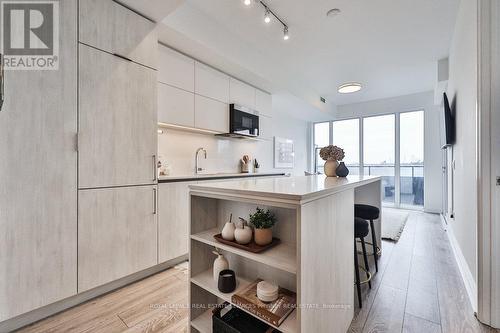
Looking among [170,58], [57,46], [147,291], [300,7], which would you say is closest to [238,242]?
[147,291]

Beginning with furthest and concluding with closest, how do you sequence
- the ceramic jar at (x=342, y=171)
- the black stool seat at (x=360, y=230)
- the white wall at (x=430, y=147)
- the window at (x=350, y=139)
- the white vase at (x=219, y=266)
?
the window at (x=350, y=139), the white wall at (x=430, y=147), the ceramic jar at (x=342, y=171), the black stool seat at (x=360, y=230), the white vase at (x=219, y=266)

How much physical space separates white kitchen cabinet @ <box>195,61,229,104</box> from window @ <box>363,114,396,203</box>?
458 cm

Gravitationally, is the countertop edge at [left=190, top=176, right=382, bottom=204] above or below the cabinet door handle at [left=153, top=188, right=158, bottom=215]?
above

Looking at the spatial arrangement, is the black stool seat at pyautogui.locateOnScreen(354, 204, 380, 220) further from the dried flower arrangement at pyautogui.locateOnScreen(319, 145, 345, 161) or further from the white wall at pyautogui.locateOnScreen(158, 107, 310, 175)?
the white wall at pyautogui.locateOnScreen(158, 107, 310, 175)

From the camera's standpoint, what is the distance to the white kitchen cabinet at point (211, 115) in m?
2.91

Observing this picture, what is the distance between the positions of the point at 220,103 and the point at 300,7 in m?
1.51

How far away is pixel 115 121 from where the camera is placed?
186 centimetres

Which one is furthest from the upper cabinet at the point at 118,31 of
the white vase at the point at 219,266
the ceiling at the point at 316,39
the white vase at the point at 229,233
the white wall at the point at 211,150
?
the white vase at the point at 219,266

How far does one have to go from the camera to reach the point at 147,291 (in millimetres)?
1900

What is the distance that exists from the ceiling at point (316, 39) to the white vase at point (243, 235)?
2064mm

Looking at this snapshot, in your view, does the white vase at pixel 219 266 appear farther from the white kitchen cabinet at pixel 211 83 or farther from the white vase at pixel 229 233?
the white kitchen cabinet at pixel 211 83

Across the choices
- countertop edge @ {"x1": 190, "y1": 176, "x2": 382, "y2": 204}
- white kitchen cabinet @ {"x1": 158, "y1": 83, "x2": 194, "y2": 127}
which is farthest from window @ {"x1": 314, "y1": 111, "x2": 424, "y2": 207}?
countertop edge @ {"x1": 190, "y1": 176, "x2": 382, "y2": 204}

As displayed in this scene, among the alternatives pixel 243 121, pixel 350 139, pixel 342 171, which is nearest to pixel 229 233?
pixel 342 171

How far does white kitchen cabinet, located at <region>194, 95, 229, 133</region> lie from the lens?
2.91 metres
